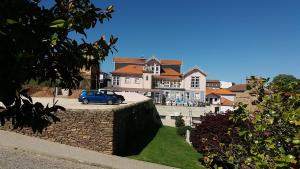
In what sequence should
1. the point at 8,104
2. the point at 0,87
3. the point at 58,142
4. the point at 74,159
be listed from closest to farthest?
the point at 0,87 < the point at 8,104 < the point at 74,159 < the point at 58,142

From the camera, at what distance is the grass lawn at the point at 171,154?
27.3 metres

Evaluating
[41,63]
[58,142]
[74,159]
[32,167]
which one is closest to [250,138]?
[41,63]

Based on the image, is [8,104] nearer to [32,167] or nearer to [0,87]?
[0,87]

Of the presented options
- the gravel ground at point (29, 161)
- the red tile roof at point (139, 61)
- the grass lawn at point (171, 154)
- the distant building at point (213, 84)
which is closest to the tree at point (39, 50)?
the gravel ground at point (29, 161)

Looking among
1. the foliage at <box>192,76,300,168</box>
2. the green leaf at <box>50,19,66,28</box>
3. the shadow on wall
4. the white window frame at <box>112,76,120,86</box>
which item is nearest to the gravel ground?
the shadow on wall

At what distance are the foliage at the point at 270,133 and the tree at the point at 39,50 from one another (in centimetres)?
278

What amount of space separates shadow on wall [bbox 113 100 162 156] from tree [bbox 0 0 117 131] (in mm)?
21256

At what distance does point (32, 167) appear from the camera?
59.9ft

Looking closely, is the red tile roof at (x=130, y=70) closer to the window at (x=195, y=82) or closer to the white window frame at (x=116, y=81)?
the white window frame at (x=116, y=81)

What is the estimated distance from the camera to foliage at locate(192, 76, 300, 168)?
5484mm

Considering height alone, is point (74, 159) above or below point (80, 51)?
below

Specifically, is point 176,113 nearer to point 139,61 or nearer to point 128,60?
point 139,61

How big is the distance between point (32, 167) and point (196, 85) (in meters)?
58.8

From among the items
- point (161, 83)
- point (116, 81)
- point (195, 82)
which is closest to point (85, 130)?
point (116, 81)
